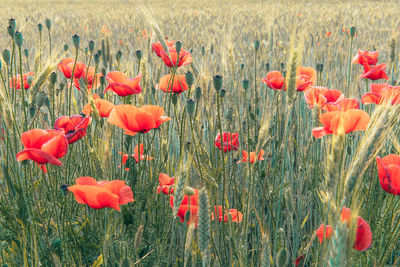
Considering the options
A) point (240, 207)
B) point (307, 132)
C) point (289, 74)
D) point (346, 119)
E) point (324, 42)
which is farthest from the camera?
point (324, 42)

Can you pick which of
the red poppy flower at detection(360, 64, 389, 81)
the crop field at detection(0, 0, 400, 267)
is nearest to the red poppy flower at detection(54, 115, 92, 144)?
the crop field at detection(0, 0, 400, 267)

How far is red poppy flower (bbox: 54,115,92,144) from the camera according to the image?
95cm

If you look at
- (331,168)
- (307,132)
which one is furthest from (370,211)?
(307,132)

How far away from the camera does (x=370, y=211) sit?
104cm

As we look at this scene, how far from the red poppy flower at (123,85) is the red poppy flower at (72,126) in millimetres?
138

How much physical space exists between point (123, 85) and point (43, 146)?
34 centimetres

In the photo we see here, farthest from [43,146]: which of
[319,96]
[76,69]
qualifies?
[319,96]

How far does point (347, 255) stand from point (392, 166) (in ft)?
1.31

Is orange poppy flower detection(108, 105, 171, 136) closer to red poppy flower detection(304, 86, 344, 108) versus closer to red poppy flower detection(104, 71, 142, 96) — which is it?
red poppy flower detection(104, 71, 142, 96)

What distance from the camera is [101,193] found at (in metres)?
0.75

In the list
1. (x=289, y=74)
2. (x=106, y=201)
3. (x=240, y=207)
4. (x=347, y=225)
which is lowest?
(x=240, y=207)

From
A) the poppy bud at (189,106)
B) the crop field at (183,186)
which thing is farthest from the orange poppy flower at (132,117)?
the poppy bud at (189,106)

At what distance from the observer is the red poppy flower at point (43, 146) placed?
745 millimetres

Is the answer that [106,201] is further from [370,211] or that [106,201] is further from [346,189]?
[370,211]
